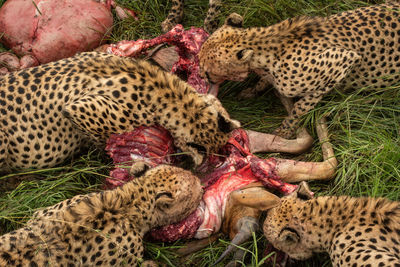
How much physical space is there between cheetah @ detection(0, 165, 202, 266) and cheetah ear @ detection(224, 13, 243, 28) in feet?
5.69

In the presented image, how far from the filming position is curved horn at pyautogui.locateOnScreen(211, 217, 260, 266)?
421 cm

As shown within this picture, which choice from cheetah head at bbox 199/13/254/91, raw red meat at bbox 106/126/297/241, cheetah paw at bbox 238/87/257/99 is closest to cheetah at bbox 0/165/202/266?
raw red meat at bbox 106/126/297/241

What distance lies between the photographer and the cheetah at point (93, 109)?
14.8 feet

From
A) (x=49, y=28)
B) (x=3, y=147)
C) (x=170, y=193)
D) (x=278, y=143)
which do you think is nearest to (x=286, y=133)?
(x=278, y=143)

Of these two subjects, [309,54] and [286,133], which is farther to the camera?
[286,133]

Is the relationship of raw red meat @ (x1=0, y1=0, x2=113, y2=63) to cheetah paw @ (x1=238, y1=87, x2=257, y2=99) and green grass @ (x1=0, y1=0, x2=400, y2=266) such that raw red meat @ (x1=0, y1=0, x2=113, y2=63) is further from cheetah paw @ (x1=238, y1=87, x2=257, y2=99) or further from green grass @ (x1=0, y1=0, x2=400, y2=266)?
cheetah paw @ (x1=238, y1=87, x2=257, y2=99)

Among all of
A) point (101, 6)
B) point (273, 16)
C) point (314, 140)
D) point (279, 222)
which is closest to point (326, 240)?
point (279, 222)

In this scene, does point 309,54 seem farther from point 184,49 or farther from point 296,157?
point 184,49

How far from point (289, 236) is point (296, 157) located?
1.23 metres

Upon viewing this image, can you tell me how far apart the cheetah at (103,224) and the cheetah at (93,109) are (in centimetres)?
46

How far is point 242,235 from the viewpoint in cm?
423

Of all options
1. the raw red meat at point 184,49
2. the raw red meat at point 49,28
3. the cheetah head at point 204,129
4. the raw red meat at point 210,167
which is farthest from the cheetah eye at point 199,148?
the raw red meat at point 49,28

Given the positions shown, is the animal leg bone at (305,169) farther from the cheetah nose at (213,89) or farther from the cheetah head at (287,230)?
the cheetah nose at (213,89)

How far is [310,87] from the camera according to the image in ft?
16.7
